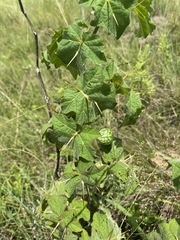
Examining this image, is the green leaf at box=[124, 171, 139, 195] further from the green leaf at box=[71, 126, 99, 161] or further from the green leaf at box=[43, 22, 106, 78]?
the green leaf at box=[43, 22, 106, 78]

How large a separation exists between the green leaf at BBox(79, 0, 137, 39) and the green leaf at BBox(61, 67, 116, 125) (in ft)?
0.36

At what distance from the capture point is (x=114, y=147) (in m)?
1.14

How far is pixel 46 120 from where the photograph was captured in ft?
7.45

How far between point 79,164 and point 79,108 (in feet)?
0.60

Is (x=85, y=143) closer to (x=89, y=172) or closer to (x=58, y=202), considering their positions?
(x=89, y=172)

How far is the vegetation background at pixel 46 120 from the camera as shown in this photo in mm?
1510

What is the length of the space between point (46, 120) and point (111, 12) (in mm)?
1390

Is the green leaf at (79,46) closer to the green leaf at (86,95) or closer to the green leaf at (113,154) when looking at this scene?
the green leaf at (86,95)

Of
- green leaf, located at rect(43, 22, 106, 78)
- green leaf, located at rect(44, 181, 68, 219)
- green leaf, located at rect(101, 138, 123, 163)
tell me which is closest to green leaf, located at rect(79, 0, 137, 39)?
green leaf, located at rect(43, 22, 106, 78)

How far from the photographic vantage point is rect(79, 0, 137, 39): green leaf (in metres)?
0.93

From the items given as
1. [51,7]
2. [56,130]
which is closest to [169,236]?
[56,130]

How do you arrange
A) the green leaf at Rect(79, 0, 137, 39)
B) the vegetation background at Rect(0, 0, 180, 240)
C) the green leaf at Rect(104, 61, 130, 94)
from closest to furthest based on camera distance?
the green leaf at Rect(79, 0, 137, 39)
the green leaf at Rect(104, 61, 130, 94)
the vegetation background at Rect(0, 0, 180, 240)

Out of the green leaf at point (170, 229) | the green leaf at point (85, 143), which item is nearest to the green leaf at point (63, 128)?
the green leaf at point (85, 143)

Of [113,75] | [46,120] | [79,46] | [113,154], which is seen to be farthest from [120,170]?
[46,120]
